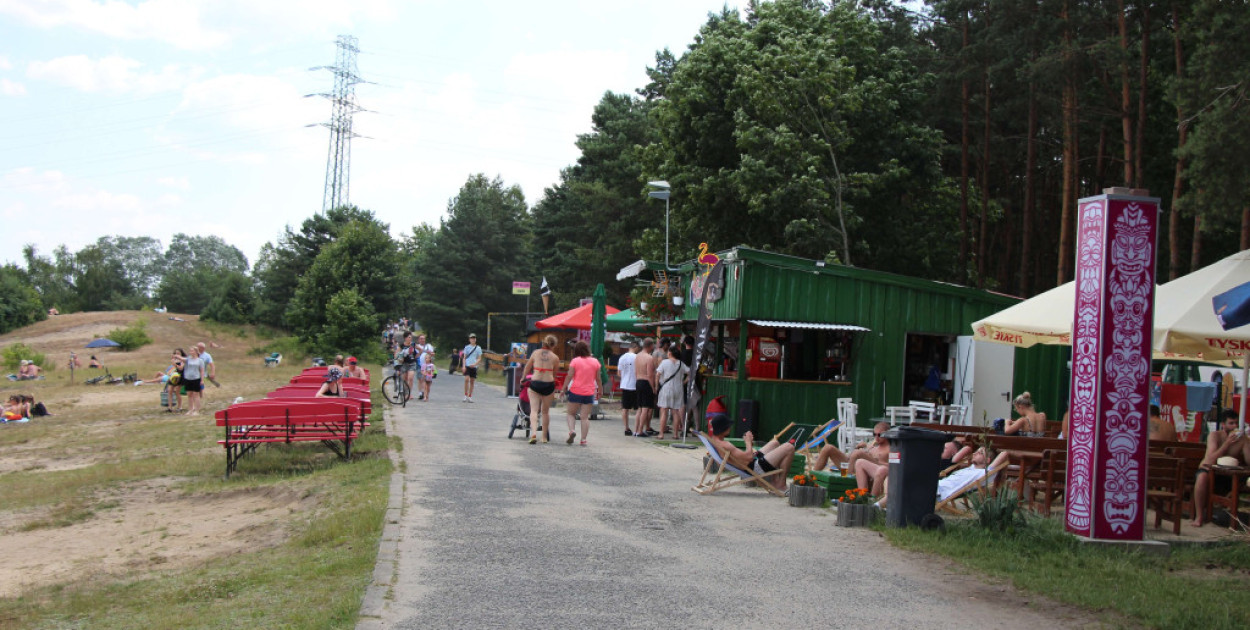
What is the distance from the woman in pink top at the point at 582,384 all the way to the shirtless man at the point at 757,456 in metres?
3.70

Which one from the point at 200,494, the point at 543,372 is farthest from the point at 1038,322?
the point at 200,494

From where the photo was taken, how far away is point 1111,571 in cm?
701

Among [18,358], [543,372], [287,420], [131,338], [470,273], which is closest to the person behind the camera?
[287,420]

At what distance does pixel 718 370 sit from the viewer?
19234 millimetres

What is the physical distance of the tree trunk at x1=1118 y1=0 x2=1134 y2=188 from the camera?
2342cm

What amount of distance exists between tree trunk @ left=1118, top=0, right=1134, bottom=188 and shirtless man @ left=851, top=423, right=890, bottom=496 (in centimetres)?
1605

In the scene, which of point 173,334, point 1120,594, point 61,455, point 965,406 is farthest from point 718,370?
point 173,334

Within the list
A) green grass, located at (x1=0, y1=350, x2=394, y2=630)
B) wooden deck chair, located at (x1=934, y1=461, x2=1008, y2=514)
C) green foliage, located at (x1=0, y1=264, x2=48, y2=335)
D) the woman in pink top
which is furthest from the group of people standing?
green foliage, located at (x1=0, y1=264, x2=48, y2=335)

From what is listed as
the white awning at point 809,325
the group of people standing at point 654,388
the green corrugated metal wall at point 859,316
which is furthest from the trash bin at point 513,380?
the white awning at point 809,325

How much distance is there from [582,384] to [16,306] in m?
68.8

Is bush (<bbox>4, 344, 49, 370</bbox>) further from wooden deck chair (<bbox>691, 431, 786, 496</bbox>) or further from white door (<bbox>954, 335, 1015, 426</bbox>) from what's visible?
wooden deck chair (<bbox>691, 431, 786, 496</bbox>)

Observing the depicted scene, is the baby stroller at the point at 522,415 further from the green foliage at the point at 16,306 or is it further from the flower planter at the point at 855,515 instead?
the green foliage at the point at 16,306

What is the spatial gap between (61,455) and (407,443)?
7172 millimetres

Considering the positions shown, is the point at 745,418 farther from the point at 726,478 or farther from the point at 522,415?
the point at 726,478
